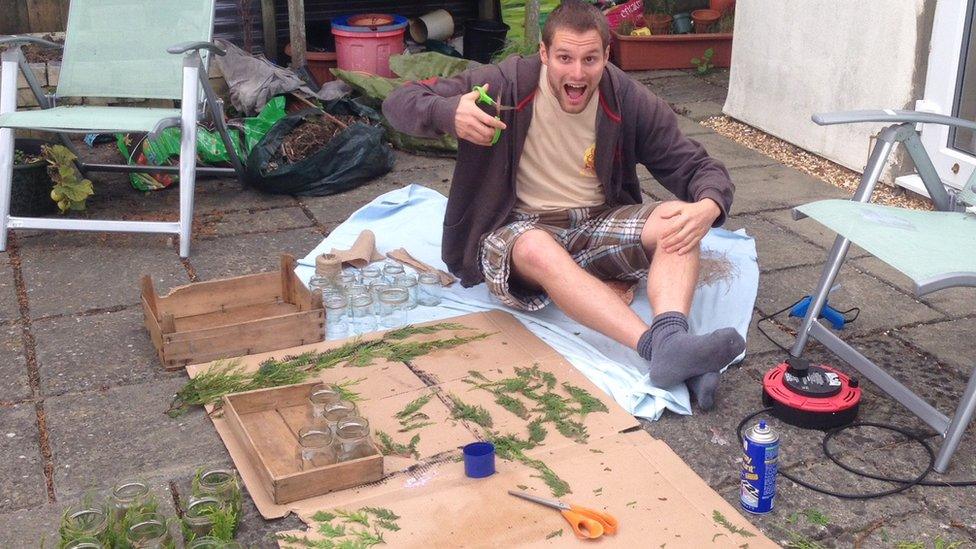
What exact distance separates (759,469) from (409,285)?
65.0 inches

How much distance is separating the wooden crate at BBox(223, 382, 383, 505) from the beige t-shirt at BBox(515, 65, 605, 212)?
1.10 meters

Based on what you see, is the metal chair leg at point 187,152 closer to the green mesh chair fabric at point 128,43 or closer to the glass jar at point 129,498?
the green mesh chair fabric at point 128,43

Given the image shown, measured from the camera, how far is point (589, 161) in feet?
12.2

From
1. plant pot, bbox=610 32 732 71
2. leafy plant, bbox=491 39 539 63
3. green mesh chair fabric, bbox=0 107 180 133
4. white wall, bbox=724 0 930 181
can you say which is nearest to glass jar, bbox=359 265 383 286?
green mesh chair fabric, bbox=0 107 180 133

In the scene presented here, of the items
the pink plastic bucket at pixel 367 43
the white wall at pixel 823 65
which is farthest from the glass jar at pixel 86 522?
the pink plastic bucket at pixel 367 43

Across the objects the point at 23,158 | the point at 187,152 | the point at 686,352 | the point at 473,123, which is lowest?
the point at 686,352

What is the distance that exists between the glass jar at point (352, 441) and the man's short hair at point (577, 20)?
142cm

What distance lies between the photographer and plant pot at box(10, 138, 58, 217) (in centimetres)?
459

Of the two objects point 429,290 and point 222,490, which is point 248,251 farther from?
point 222,490

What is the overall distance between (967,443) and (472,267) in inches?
64.7

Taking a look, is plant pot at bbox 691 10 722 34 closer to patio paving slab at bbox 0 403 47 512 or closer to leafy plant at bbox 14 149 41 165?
leafy plant at bbox 14 149 41 165

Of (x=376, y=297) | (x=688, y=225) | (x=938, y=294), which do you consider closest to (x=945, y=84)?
(x=938, y=294)

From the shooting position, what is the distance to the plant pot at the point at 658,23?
7410 millimetres

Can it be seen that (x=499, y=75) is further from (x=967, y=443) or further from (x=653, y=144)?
(x=967, y=443)
